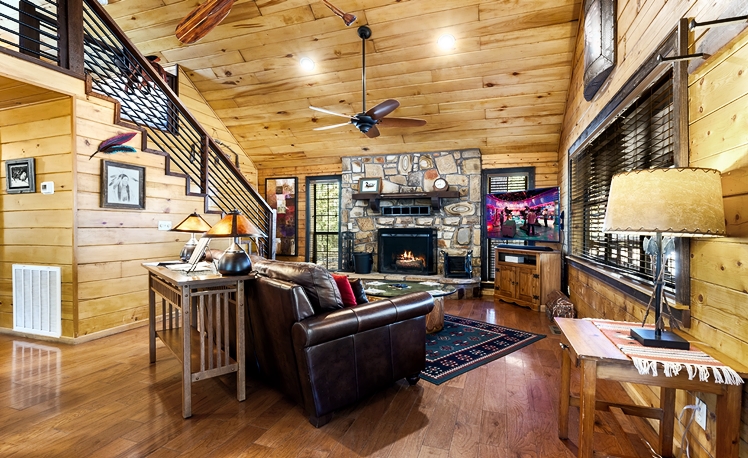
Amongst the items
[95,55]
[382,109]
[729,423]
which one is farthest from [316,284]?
[95,55]

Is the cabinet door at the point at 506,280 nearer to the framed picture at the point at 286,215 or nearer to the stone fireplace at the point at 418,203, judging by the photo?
the stone fireplace at the point at 418,203

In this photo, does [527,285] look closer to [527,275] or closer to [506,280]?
[527,275]

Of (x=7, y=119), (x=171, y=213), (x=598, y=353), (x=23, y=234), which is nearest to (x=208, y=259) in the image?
(x=171, y=213)

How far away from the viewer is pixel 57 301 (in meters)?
3.57

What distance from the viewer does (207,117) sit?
6.25m

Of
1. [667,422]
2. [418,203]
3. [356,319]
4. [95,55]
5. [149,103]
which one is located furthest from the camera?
[418,203]

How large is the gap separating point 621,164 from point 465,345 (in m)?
2.06

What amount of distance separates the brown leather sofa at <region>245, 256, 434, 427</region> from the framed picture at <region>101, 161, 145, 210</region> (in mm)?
2263

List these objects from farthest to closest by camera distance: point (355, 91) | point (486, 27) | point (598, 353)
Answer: point (355, 91)
point (486, 27)
point (598, 353)

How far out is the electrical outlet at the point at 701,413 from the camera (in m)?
1.56

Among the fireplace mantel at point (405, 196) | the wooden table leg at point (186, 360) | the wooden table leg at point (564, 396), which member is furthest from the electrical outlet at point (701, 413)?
the fireplace mantel at point (405, 196)

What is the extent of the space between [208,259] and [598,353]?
2.98m

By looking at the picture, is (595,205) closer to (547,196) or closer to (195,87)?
(547,196)

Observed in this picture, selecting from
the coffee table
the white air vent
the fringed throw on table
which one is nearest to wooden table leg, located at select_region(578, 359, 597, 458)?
the fringed throw on table
